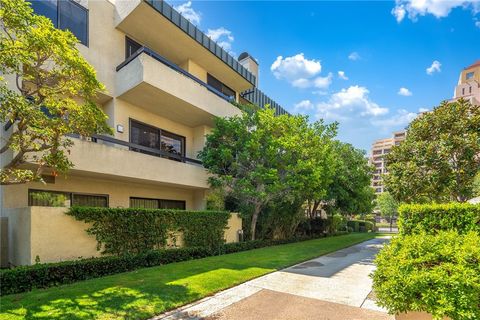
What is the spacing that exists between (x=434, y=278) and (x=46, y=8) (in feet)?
45.2

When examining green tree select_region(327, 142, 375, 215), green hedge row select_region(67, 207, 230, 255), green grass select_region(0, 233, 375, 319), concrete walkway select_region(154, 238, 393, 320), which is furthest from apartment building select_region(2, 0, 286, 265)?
green tree select_region(327, 142, 375, 215)

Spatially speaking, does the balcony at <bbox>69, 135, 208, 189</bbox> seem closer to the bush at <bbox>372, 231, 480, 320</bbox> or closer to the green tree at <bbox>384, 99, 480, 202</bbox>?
the bush at <bbox>372, 231, 480, 320</bbox>

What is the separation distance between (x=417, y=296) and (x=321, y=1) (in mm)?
12289

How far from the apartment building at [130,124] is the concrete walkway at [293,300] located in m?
4.64

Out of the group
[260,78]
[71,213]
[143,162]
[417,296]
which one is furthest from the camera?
[260,78]

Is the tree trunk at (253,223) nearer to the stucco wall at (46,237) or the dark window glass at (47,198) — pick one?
the stucco wall at (46,237)

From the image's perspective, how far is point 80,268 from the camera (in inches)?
303

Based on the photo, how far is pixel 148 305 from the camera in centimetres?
565

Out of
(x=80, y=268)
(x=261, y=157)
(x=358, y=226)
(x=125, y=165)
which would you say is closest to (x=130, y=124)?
(x=125, y=165)

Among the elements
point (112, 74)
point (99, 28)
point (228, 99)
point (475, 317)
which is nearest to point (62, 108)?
point (112, 74)

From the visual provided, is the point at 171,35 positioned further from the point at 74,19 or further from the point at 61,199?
the point at 61,199

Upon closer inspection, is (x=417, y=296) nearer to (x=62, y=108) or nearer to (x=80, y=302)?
(x=80, y=302)

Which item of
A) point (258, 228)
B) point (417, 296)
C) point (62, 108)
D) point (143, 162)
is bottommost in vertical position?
point (258, 228)

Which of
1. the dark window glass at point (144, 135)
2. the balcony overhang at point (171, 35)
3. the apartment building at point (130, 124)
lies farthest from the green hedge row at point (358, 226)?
the dark window glass at point (144, 135)
